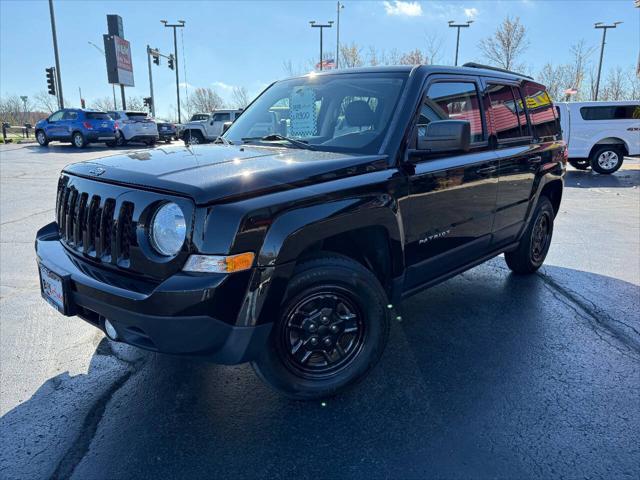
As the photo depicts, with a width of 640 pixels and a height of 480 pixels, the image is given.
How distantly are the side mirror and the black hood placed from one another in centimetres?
32

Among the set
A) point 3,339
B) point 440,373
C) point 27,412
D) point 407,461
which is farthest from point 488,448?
point 3,339

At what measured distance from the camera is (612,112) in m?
13.9

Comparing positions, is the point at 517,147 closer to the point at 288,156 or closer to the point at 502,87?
the point at 502,87

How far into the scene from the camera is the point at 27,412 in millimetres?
2646

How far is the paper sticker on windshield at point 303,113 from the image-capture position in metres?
3.40

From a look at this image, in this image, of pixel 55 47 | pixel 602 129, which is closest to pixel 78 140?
pixel 55 47

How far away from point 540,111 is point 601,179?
1064 cm

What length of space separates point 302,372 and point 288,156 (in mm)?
1238

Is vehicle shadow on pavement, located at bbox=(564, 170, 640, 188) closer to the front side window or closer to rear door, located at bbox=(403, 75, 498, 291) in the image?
rear door, located at bbox=(403, 75, 498, 291)

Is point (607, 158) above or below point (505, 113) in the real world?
below

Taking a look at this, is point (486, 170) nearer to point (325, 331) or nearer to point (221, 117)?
point (325, 331)

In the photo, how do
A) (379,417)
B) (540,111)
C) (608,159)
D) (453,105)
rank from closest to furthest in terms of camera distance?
(379,417) → (453,105) → (540,111) → (608,159)

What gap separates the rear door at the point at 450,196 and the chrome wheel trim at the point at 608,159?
42.1 feet

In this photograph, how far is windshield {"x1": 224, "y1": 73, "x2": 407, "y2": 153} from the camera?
10.1 ft
